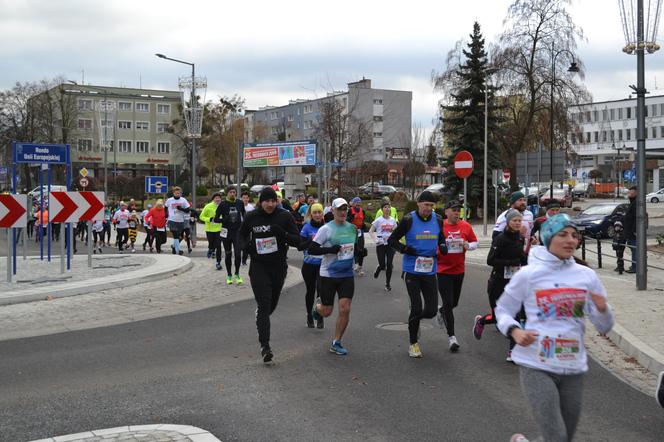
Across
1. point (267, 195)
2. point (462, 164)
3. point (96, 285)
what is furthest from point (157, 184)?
point (267, 195)

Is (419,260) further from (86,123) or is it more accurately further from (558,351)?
(86,123)

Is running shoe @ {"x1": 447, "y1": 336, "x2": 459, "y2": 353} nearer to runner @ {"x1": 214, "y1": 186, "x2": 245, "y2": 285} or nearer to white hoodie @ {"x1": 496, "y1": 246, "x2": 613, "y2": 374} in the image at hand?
white hoodie @ {"x1": 496, "y1": 246, "x2": 613, "y2": 374}

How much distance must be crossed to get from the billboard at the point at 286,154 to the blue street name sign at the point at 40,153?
1019 inches

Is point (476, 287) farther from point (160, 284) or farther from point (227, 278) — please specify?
point (160, 284)

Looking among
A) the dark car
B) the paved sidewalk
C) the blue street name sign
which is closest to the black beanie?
the paved sidewalk

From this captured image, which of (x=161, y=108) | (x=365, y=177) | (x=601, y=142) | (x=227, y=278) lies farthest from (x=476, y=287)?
(x=601, y=142)

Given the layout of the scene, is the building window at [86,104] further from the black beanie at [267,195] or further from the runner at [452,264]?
the runner at [452,264]

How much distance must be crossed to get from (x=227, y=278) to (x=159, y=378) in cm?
778

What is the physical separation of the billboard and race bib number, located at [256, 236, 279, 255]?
35.5 m

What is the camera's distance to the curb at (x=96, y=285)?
40.9 ft

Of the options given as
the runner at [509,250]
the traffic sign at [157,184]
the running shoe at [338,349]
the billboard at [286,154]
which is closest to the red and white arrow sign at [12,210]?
the running shoe at [338,349]

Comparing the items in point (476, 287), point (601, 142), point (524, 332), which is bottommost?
point (476, 287)

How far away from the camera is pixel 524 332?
4016 mm

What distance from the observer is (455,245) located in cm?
884
